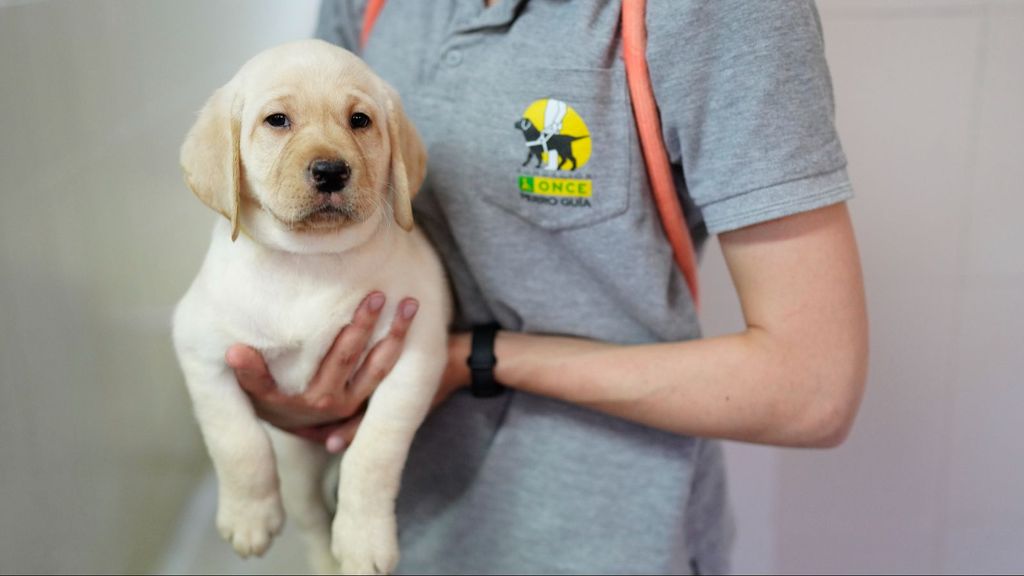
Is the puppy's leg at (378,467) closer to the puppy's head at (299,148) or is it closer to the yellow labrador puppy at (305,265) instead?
the yellow labrador puppy at (305,265)

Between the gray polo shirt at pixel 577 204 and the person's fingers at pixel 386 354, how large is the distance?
0.11m

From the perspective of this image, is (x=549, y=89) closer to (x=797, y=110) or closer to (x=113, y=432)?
(x=797, y=110)

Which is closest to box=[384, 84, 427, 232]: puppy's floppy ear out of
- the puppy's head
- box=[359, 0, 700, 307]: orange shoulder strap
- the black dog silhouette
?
the puppy's head

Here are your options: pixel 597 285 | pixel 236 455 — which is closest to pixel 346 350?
pixel 236 455

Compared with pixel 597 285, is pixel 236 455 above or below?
below

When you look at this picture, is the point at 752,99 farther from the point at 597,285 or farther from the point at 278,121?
the point at 278,121

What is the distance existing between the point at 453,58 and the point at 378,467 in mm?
436

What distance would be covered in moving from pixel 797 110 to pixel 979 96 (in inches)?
16.7

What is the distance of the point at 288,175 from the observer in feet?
2.72

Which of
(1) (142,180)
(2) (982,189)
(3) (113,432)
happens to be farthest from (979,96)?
(3) (113,432)

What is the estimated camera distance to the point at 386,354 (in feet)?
3.20

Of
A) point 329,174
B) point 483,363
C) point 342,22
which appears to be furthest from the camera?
point 342,22

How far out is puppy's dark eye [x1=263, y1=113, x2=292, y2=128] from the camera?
86 centimetres

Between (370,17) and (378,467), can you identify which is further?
(370,17)
